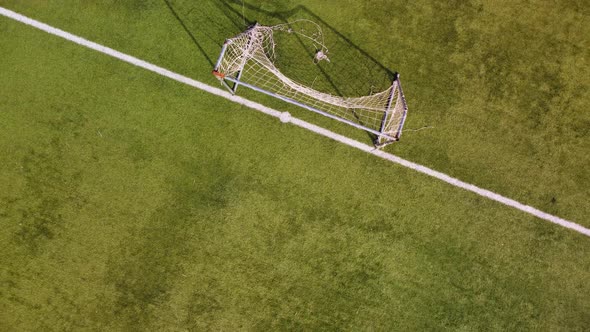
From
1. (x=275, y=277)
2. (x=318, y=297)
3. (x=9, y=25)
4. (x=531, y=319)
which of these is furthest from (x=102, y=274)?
(x=531, y=319)

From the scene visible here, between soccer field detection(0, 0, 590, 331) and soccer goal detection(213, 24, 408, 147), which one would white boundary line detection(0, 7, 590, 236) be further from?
soccer goal detection(213, 24, 408, 147)

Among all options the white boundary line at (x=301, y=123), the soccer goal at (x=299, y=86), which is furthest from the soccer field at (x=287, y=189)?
the soccer goal at (x=299, y=86)

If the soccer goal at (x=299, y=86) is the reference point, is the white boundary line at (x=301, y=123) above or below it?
below

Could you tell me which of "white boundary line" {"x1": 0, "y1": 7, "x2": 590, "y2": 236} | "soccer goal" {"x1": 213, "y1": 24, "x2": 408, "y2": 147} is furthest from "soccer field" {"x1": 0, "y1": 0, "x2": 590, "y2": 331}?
"soccer goal" {"x1": 213, "y1": 24, "x2": 408, "y2": 147}

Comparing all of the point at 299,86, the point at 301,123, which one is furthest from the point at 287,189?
the point at 299,86

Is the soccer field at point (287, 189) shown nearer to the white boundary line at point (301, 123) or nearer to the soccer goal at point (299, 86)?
the white boundary line at point (301, 123)

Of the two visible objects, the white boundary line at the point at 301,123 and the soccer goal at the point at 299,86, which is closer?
the soccer goal at the point at 299,86
